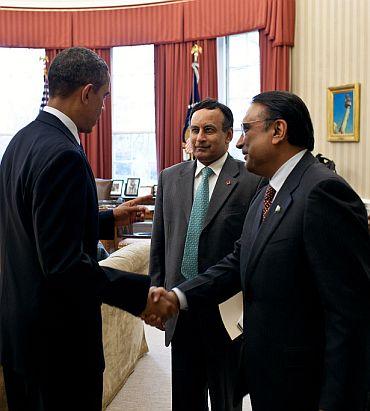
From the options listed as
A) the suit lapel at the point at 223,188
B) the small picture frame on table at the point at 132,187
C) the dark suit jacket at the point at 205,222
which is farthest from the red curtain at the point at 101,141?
the suit lapel at the point at 223,188

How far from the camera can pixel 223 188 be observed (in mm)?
2500

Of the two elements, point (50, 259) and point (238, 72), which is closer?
point (50, 259)

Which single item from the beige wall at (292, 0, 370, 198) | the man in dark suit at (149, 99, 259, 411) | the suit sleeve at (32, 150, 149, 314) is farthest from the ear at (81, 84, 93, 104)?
the beige wall at (292, 0, 370, 198)

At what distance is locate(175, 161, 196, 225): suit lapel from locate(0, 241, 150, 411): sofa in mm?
834

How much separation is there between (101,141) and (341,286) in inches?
309

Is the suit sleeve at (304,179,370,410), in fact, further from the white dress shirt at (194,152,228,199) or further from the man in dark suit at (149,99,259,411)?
the white dress shirt at (194,152,228,199)

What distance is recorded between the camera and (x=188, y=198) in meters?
2.55

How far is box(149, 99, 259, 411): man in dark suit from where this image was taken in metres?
2.40

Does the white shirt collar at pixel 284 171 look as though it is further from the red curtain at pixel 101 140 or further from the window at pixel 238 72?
the red curtain at pixel 101 140

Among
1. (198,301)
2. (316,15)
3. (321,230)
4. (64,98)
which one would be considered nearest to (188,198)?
(198,301)

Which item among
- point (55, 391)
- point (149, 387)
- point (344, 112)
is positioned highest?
point (344, 112)

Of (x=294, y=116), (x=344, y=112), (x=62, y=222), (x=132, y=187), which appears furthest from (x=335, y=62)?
(x=62, y=222)

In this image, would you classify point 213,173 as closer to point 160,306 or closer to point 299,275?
point 160,306

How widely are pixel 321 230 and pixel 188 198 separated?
1.10 m
